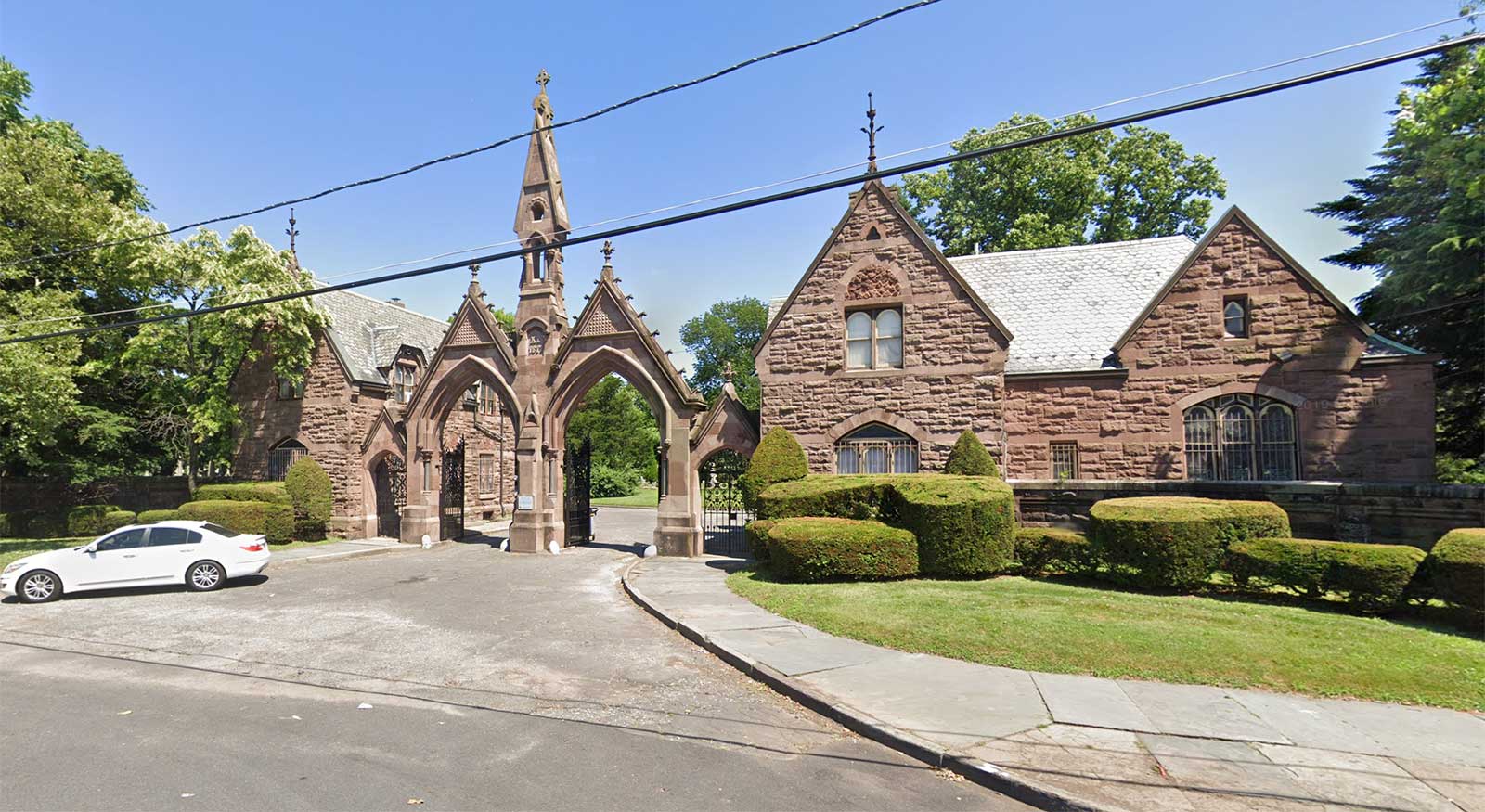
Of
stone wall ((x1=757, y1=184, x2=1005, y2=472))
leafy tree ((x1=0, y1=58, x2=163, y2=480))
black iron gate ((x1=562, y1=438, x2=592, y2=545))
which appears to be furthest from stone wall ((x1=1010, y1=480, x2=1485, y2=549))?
leafy tree ((x1=0, y1=58, x2=163, y2=480))

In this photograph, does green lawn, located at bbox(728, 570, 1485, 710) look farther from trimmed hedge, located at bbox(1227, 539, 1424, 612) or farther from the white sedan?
the white sedan

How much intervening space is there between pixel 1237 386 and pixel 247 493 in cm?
2894

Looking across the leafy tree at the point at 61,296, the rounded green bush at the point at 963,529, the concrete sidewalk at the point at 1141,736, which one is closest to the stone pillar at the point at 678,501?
the rounded green bush at the point at 963,529

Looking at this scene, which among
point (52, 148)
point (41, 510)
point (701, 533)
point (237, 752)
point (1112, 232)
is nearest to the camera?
point (237, 752)

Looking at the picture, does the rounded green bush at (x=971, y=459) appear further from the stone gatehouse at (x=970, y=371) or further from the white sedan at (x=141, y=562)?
the white sedan at (x=141, y=562)

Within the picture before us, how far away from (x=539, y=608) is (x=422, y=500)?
13221 mm

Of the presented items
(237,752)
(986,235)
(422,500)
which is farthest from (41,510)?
(986,235)

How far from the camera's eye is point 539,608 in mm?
12508

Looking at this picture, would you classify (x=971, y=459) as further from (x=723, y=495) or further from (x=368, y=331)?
(x=368, y=331)

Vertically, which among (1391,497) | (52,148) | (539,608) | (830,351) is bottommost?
(539,608)

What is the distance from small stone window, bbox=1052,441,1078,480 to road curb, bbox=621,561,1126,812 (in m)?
11.7

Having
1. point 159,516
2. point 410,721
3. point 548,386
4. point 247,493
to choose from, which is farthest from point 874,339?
point 159,516

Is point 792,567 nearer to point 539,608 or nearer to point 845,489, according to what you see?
point 845,489

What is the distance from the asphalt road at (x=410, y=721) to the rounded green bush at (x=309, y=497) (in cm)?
1107
